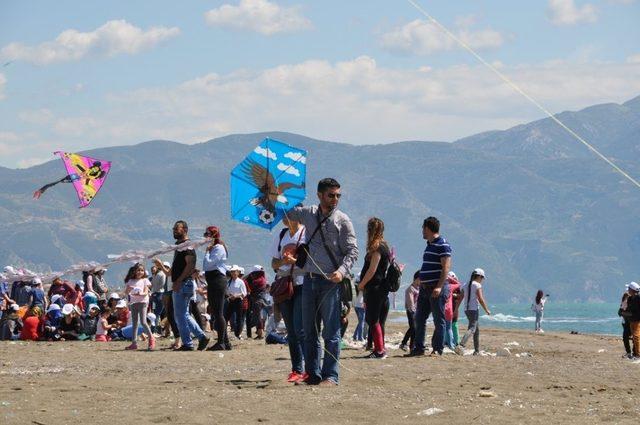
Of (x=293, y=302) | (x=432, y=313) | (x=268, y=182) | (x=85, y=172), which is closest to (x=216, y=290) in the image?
(x=432, y=313)

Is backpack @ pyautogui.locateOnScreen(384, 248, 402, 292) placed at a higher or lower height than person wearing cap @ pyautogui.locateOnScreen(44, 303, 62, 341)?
higher

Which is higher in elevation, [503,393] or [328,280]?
[328,280]

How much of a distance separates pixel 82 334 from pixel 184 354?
5.49 meters

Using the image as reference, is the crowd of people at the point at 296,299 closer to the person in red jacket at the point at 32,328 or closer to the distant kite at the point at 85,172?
the person in red jacket at the point at 32,328

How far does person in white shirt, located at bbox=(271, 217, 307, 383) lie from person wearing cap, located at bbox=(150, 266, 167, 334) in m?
9.39

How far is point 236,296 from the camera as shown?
21969mm

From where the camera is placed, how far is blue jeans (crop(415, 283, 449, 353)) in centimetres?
1647

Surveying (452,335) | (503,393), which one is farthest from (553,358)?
(503,393)

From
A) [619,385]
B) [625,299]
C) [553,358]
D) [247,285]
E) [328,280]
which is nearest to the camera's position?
[328,280]

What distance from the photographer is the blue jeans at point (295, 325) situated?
498 inches

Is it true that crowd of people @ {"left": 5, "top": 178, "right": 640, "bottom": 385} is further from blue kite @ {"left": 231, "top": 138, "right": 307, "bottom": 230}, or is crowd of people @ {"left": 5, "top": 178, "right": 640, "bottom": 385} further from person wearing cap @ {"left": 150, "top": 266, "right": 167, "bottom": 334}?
blue kite @ {"left": 231, "top": 138, "right": 307, "bottom": 230}

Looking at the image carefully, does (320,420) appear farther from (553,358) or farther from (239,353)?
(553,358)

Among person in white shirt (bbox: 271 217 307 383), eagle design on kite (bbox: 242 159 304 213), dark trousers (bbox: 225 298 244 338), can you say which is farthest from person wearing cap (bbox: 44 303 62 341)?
person in white shirt (bbox: 271 217 307 383)

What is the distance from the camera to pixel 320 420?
1020cm
